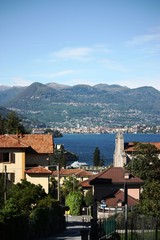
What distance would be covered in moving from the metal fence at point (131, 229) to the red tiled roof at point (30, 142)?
14.8 metres

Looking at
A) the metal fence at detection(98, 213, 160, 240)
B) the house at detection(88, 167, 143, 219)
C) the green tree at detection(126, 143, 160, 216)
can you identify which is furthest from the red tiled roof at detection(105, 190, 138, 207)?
the metal fence at detection(98, 213, 160, 240)

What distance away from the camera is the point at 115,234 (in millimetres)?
29875

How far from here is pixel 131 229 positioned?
29641 millimetres

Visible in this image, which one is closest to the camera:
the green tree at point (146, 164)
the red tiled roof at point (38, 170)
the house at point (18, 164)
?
the red tiled roof at point (38, 170)

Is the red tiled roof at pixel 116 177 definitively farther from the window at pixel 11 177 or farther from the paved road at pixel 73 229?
the window at pixel 11 177

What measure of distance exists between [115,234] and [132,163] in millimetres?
36454

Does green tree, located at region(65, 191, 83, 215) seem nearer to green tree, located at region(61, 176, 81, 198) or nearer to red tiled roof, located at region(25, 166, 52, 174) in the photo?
green tree, located at region(61, 176, 81, 198)

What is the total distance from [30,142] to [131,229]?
18977 millimetres

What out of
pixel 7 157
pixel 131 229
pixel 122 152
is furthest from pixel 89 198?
pixel 131 229

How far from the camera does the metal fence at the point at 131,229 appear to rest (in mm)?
29569

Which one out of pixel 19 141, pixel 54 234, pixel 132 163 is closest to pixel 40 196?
pixel 54 234

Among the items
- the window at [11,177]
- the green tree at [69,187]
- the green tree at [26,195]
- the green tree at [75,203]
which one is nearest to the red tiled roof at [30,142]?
the window at [11,177]

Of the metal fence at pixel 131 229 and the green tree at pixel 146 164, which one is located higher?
the green tree at pixel 146 164

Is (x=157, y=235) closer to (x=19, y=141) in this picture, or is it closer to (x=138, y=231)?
(x=138, y=231)
